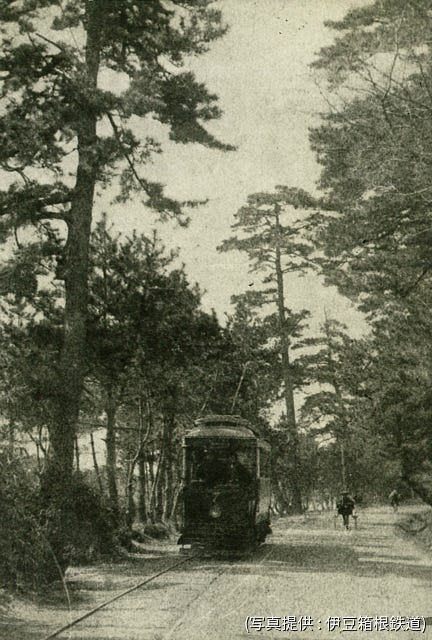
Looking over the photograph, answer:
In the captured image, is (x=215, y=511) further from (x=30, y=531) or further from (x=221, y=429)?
(x=30, y=531)

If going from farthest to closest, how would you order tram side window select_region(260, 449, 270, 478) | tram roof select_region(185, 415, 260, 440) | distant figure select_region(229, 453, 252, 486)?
tram side window select_region(260, 449, 270, 478) < tram roof select_region(185, 415, 260, 440) < distant figure select_region(229, 453, 252, 486)

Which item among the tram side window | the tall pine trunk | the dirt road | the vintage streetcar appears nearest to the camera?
the dirt road

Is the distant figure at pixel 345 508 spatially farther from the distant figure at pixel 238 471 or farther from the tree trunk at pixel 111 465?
the distant figure at pixel 238 471

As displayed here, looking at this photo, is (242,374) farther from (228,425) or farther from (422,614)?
(422,614)

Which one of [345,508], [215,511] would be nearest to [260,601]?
[215,511]

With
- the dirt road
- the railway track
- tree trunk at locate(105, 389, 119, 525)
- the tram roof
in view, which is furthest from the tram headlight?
tree trunk at locate(105, 389, 119, 525)

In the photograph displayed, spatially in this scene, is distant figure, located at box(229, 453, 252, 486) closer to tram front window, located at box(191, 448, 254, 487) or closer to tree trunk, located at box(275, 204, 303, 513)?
tram front window, located at box(191, 448, 254, 487)

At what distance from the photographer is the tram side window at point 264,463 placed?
20.7 meters

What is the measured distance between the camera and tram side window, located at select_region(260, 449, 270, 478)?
20703 mm

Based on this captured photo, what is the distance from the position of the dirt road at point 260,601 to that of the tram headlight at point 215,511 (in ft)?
3.45

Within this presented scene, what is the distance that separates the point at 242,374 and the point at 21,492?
913 inches

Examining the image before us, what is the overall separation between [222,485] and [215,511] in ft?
2.19

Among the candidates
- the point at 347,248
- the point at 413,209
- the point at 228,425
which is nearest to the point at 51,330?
the point at 228,425

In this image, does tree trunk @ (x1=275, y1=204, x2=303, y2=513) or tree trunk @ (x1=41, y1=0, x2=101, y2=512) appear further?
tree trunk @ (x1=275, y1=204, x2=303, y2=513)
